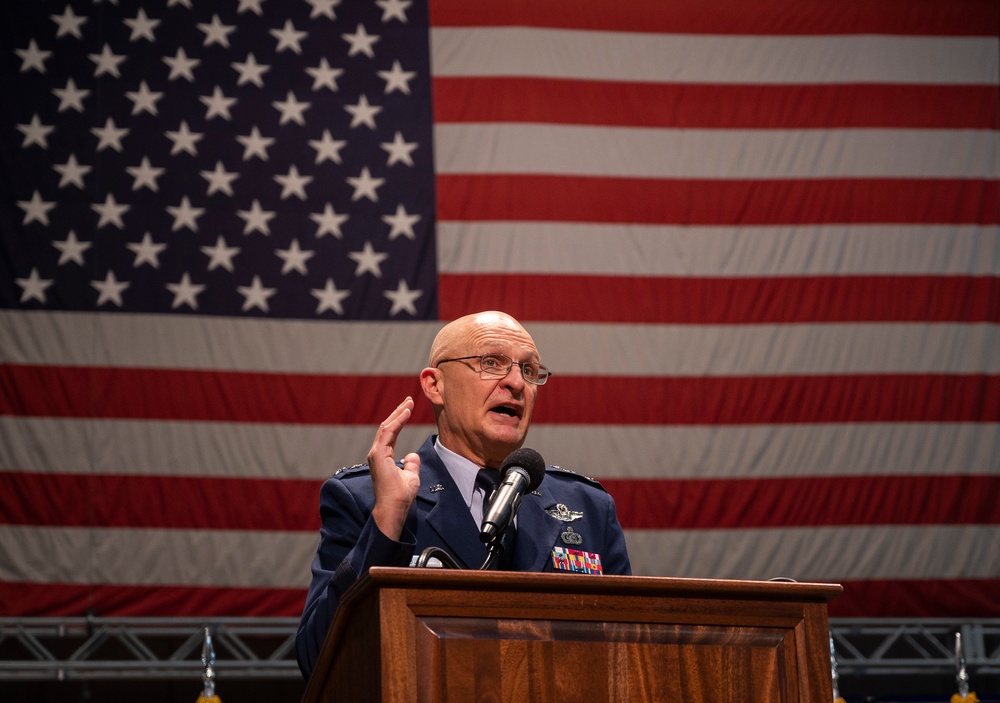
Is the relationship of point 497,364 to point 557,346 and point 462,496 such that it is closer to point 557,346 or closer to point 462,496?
point 462,496

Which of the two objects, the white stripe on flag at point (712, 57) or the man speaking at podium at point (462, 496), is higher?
the white stripe on flag at point (712, 57)

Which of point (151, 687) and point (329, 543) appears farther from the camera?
point (151, 687)

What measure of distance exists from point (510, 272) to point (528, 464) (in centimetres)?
333

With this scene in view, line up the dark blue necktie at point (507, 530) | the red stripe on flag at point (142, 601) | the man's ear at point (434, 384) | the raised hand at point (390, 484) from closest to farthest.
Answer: the raised hand at point (390, 484), the dark blue necktie at point (507, 530), the man's ear at point (434, 384), the red stripe on flag at point (142, 601)

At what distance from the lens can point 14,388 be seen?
4715mm

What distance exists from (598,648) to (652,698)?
92mm

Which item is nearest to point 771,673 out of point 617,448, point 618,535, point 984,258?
point 618,535

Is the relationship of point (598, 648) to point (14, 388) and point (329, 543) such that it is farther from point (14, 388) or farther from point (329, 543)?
point (14, 388)

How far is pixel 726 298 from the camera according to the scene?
5.14 m

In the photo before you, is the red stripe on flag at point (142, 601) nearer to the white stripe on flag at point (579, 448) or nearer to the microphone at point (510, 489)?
the white stripe on flag at point (579, 448)

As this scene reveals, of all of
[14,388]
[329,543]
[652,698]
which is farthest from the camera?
[14,388]

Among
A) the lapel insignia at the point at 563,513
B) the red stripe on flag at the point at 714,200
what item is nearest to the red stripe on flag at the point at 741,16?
the red stripe on flag at the point at 714,200

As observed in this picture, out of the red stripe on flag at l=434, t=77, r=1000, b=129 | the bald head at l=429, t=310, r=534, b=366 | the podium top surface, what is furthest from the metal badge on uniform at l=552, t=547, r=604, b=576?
the red stripe on flag at l=434, t=77, r=1000, b=129

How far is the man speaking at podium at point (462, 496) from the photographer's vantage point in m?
1.81
